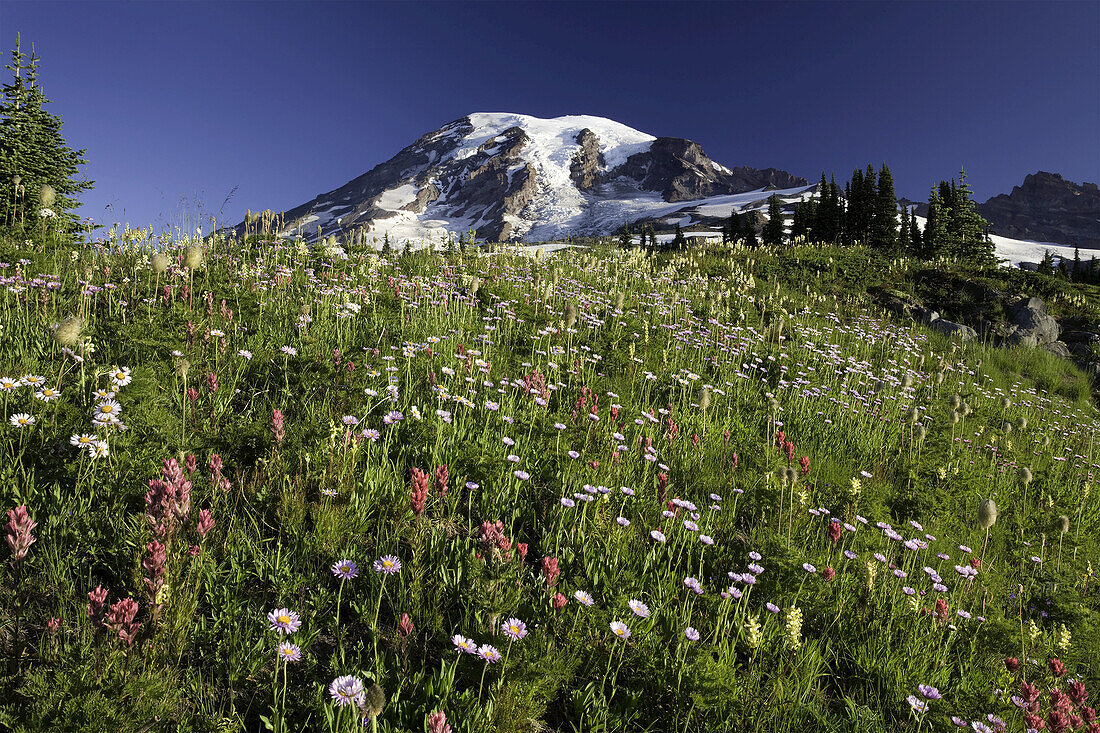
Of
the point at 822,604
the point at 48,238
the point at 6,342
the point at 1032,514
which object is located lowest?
the point at 1032,514

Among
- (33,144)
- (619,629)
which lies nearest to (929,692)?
(619,629)

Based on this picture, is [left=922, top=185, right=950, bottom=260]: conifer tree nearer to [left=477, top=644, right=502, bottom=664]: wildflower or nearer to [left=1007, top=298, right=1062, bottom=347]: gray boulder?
[left=1007, top=298, right=1062, bottom=347]: gray boulder

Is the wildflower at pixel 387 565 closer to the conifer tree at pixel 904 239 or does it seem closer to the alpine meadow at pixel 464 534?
the alpine meadow at pixel 464 534

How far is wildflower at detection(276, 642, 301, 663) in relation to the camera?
73.0 inches

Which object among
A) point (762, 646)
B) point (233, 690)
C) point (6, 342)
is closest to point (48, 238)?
point (6, 342)

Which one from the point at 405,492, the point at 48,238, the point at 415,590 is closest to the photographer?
the point at 415,590

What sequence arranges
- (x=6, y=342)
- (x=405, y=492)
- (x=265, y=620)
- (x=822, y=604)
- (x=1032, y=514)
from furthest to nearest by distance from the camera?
(x=1032, y=514) → (x=6, y=342) → (x=405, y=492) → (x=822, y=604) → (x=265, y=620)

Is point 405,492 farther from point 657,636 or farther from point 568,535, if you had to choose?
point 657,636

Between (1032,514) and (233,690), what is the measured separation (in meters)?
6.93

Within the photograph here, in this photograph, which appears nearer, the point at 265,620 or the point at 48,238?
the point at 265,620

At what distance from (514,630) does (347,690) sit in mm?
646

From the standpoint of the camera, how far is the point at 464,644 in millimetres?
1998

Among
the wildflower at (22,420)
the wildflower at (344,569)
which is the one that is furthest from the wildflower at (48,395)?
the wildflower at (344,569)

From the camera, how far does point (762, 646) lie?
242 centimetres
